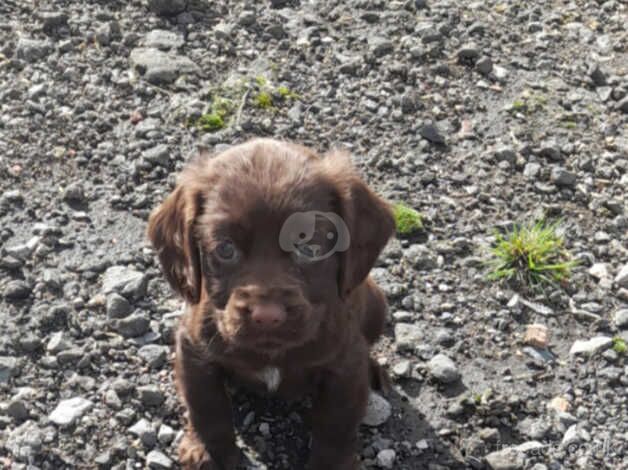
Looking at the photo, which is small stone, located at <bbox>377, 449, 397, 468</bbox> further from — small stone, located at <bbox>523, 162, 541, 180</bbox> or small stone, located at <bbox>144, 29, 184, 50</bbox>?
small stone, located at <bbox>144, 29, 184, 50</bbox>

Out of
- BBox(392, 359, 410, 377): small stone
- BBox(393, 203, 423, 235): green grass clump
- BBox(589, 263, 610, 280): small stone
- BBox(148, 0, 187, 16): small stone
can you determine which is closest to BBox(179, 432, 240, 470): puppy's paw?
BBox(392, 359, 410, 377): small stone

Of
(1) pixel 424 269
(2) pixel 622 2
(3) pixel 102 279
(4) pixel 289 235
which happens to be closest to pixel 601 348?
(1) pixel 424 269

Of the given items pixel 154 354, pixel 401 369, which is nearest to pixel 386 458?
pixel 401 369

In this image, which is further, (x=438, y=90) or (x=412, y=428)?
(x=438, y=90)

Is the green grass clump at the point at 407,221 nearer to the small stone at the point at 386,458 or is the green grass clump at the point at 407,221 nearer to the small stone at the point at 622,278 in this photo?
the small stone at the point at 622,278

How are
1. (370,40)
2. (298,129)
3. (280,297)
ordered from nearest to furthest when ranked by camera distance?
(280,297) → (298,129) → (370,40)

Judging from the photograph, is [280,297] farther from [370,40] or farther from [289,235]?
[370,40]

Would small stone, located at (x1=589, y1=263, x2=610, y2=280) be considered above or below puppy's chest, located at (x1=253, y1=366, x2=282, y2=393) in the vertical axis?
below
